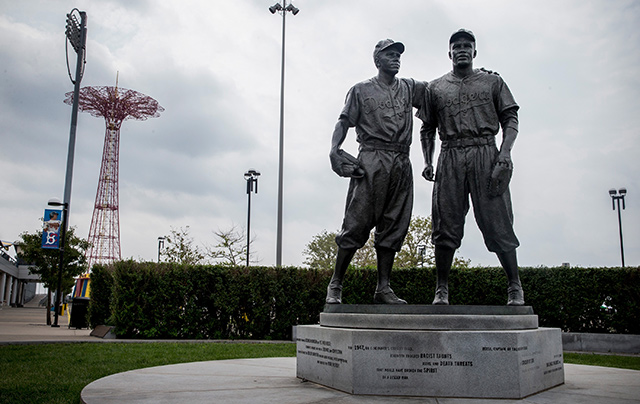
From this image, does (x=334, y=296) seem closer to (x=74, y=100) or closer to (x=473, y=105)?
(x=473, y=105)

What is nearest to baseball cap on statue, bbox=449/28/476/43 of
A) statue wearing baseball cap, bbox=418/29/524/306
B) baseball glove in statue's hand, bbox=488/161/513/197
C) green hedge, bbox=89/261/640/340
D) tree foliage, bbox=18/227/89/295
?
statue wearing baseball cap, bbox=418/29/524/306

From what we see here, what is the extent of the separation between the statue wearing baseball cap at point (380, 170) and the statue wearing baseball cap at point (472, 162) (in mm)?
370

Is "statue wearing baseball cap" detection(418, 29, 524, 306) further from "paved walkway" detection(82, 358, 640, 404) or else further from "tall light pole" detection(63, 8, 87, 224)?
"tall light pole" detection(63, 8, 87, 224)

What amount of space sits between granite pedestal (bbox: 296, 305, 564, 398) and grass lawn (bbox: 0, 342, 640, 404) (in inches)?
107

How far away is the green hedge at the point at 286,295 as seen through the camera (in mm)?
13617

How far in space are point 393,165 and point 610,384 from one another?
3.01 m

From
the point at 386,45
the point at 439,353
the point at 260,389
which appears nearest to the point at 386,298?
the point at 439,353

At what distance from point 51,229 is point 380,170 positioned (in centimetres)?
1740

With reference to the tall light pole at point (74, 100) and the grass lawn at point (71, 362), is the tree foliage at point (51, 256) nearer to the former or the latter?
the tall light pole at point (74, 100)

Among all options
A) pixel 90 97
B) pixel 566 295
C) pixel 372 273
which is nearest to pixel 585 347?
pixel 566 295

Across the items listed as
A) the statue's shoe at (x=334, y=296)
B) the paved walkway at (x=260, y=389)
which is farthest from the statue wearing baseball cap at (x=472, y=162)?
the paved walkway at (x=260, y=389)

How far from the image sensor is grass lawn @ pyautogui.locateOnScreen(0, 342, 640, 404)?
18.8 ft

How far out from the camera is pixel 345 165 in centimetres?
553

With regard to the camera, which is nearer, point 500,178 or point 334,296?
point 500,178
